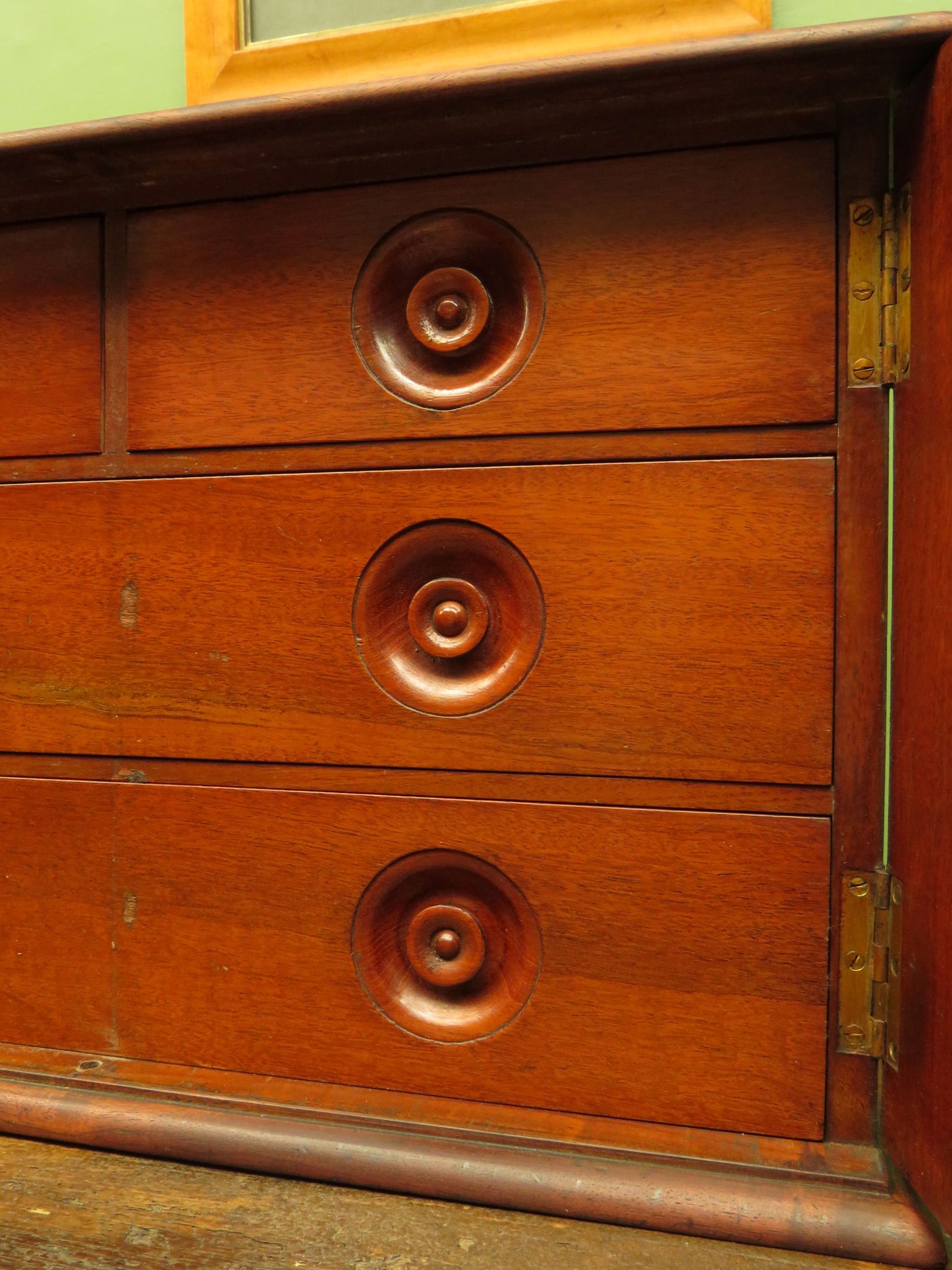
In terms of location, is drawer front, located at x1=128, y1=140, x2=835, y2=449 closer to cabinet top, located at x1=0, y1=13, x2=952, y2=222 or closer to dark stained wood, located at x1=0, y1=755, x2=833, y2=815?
cabinet top, located at x1=0, y1=13, x2=952, y2=222

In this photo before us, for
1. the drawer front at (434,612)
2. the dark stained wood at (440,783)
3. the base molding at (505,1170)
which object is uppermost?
the drawer front at (434,612)

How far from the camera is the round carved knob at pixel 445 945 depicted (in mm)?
635

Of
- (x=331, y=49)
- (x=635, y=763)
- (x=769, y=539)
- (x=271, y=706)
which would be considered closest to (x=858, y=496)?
(x=769, y=539)

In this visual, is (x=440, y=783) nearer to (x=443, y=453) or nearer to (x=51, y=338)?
(x=443, y=453)

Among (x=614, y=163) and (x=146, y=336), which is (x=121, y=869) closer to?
(x=146, y=336)

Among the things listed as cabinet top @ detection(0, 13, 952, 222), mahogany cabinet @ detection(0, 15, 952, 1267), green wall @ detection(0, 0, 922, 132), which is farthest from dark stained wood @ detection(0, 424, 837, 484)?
green wall @ detection(0, 0, 922, 132)

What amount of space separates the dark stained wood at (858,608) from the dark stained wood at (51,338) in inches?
18.9

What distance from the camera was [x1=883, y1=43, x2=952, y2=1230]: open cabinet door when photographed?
522mm

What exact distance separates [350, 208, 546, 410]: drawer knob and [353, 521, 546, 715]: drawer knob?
92mm

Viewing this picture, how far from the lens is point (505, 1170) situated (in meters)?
0.58

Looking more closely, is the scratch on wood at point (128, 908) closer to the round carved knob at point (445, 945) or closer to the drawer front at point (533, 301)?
the round carved knob at point (445, 945)

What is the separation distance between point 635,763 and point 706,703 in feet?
0.18

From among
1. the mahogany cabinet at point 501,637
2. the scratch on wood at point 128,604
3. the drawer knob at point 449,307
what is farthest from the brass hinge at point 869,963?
the scratch on wood at point 128,604

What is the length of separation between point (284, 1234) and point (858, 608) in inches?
18.7
